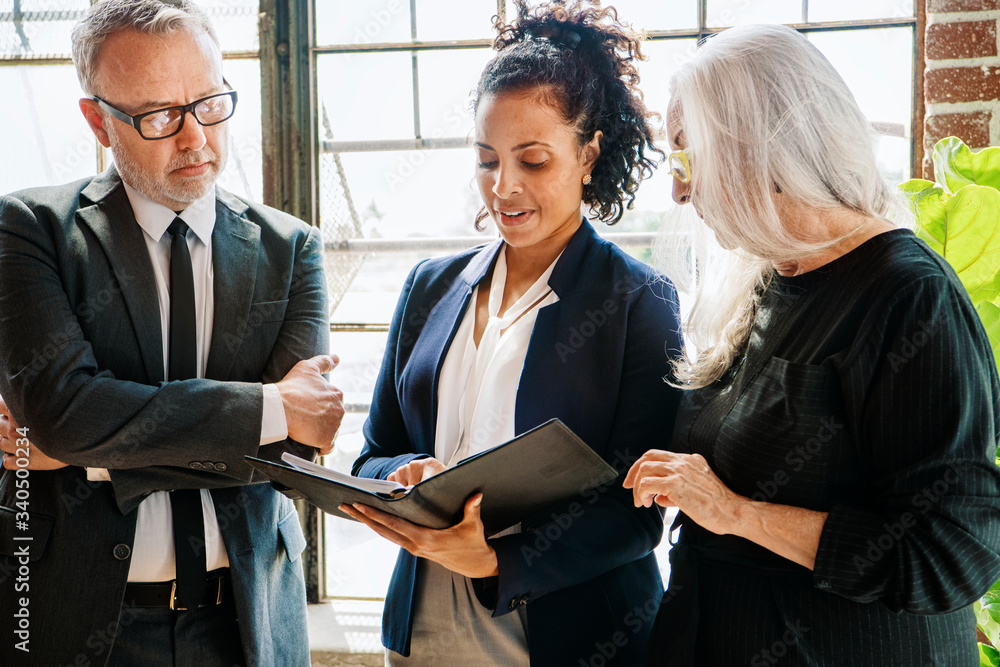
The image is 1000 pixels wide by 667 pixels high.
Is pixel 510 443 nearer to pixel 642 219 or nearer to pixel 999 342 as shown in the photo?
pixel 999 342

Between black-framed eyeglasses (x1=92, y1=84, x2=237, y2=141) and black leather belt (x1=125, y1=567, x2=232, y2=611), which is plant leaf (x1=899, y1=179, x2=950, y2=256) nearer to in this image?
black-framed eyeglasses (x1=92, y1=84, x2=237, y2=141)

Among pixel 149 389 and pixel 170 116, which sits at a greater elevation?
pixel 170 116

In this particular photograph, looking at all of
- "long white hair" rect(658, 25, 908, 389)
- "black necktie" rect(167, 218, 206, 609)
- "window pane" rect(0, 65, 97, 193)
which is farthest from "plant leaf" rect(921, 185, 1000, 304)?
"window pane" rect(0, 65, 97, 193)

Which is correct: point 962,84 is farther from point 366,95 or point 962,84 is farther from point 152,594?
point 152,594

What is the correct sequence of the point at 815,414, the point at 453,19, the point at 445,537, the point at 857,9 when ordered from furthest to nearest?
1. the point at 453,19
2. the point at 857,9
3. the point at 445,537
4. the point at 815,414

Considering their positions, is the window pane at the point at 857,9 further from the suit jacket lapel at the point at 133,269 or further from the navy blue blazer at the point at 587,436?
the suit jacket lapel at the point at 133,269

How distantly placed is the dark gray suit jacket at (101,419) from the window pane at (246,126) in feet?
3.20

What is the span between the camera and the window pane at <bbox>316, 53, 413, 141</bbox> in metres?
2.46

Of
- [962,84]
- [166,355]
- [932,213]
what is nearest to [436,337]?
[166,355]

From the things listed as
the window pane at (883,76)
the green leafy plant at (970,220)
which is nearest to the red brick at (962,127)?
the window pane at (883,76)

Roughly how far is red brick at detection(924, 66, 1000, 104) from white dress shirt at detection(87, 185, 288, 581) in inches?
72.1

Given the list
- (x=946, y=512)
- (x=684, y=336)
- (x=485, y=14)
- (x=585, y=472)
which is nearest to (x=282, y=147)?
(x=485, y=14)

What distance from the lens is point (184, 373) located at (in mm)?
1489

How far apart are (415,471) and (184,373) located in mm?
496
